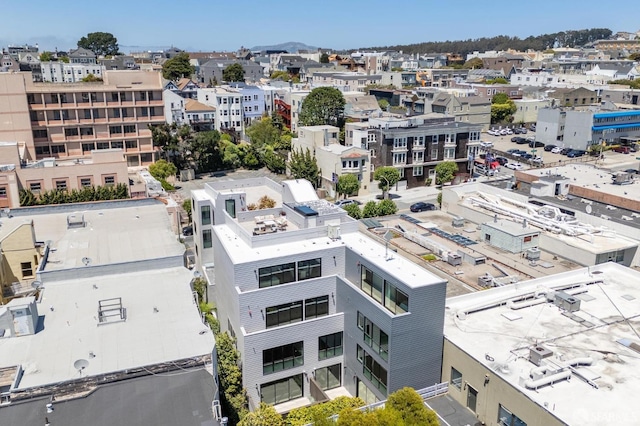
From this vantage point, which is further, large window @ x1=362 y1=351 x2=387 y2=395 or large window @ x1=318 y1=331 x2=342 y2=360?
large window @ x1=318 y1=331 x2=342 y2=360

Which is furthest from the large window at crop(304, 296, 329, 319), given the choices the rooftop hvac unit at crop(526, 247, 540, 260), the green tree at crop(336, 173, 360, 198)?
the green tree at crop(336, 173, 360, 198)

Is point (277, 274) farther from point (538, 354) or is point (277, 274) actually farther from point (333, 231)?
point (538, 354)

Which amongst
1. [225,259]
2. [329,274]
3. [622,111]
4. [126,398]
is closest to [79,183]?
[225,259]

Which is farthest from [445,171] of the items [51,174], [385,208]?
[51,174]

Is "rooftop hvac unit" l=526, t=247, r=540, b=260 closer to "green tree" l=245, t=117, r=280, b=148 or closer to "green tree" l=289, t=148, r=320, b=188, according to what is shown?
"green tree" l=289, t=148, r=320, b=188

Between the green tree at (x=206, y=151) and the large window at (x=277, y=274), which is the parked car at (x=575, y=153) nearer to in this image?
the green tree at (x=206, y=151)

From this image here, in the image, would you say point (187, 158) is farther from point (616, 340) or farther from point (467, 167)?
point (616, 340)
